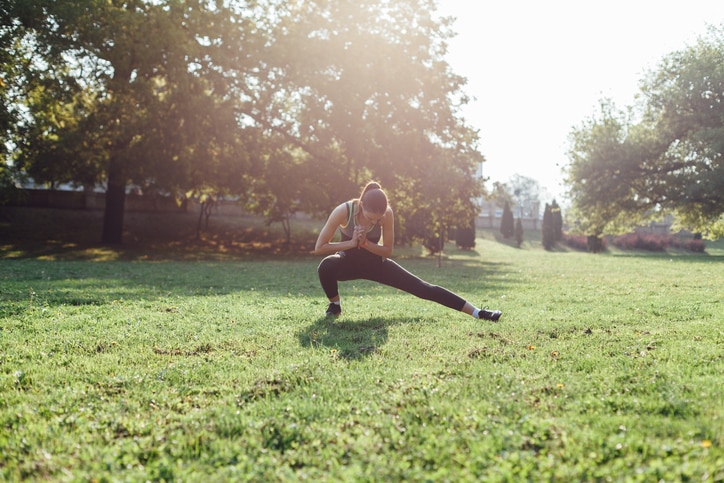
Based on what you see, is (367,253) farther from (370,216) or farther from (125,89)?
(125,89)

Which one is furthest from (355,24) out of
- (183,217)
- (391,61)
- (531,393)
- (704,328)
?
(531,393)

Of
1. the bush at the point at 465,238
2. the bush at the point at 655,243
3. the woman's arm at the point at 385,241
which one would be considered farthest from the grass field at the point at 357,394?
the bush at the point at 655,243

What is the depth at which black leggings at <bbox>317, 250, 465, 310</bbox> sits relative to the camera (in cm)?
709

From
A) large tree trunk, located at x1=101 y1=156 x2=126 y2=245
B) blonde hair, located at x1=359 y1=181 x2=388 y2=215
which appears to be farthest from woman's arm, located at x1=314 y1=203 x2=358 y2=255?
large tree trunk, located at x1=101 y1=156 x2=126 y2=245

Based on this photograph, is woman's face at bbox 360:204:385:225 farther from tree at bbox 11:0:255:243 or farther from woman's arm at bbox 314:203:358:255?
tree at bbox 11:0:255:243

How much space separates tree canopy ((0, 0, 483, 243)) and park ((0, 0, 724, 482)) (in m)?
0.13

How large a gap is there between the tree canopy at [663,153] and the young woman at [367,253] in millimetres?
29616

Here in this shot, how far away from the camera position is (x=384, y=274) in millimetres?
7215

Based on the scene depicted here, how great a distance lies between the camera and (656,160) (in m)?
34.8

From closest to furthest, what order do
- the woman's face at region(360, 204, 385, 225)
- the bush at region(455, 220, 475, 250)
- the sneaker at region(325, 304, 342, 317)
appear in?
the woman's face at region(360, 204, 385, 225) < the sneaker at region(325, 304, 342, 317) < the bush at region(455, 220, 475, 250)

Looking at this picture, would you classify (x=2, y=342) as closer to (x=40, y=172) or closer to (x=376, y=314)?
(x=376, y=314)

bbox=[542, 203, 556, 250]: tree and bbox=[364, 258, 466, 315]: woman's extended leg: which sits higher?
bbox=[542, 203, 556, 250]: tree

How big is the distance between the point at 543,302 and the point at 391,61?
1966 centimetres

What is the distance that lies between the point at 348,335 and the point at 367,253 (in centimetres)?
131
